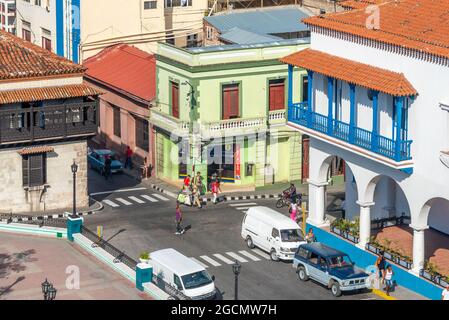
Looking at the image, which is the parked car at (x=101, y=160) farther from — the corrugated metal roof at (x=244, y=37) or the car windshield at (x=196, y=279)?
the car windshield at (x=196, y=279)

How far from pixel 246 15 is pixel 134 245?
27.5 meters

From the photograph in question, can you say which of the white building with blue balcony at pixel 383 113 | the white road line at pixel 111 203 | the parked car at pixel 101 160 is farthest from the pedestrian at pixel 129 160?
the white building with blue balcony at pixel 383 113

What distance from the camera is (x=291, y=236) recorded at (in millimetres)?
66375

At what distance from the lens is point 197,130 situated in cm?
7912

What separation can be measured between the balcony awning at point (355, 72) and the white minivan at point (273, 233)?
8046 millimetres

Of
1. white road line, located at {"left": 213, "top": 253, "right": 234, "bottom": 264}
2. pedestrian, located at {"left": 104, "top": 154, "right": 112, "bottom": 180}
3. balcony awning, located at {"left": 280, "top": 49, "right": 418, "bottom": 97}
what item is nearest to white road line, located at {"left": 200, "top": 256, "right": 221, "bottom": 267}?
white road line, located at {"left": 213, "top": 253, "right": 234, "bottom": 264}

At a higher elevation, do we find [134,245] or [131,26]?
[131,26]

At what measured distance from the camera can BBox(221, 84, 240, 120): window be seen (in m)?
79.4

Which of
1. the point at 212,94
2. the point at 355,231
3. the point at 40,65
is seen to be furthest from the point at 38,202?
the point at 355,231

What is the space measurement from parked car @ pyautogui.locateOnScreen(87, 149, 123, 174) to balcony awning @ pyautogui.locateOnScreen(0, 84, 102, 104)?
1109cm

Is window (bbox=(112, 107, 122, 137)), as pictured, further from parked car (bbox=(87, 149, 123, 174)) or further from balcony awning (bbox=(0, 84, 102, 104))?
balcony awning (bbox=(0, 84, 102, 104))

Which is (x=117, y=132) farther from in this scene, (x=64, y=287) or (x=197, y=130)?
(x=64, y=287)

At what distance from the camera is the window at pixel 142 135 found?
3342 inches

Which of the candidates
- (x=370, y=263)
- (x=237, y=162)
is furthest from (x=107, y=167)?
(x=370, y=263)
